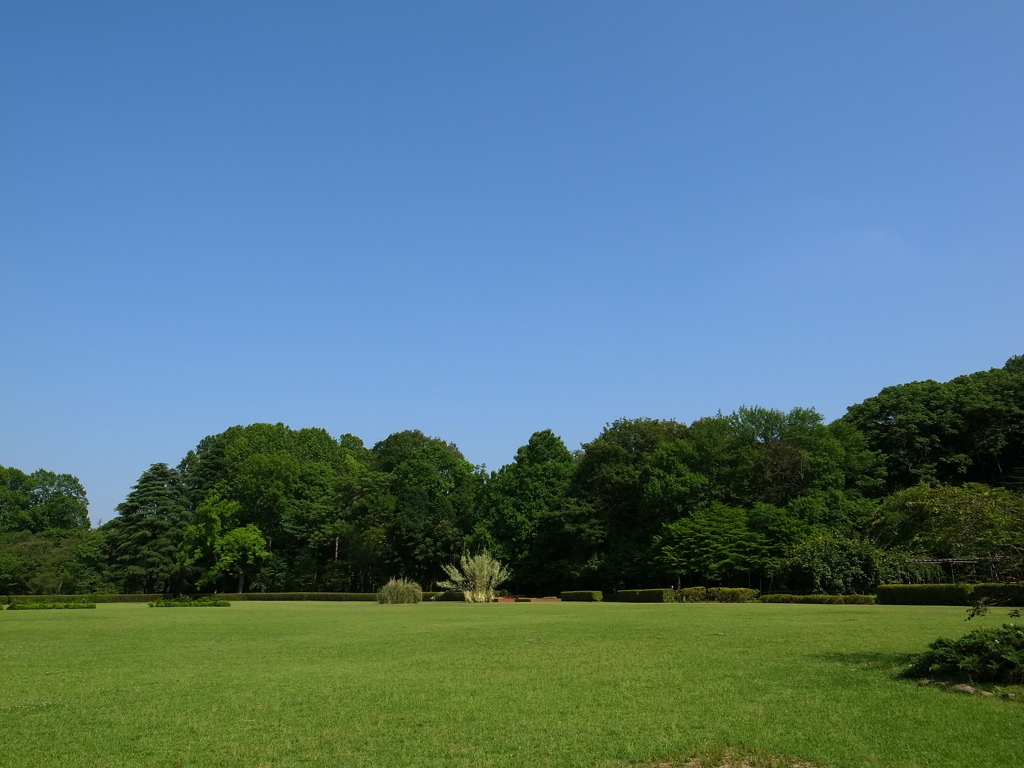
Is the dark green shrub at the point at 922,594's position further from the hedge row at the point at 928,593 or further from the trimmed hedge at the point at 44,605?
the trimmed hedge at the point at 44,605

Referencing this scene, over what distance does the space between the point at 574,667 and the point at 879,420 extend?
5342 cm

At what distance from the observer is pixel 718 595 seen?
136ft

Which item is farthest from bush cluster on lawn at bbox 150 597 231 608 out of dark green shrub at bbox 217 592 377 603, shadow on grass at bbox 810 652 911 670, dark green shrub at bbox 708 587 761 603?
shadow on grass at bbox 810 652 911 670

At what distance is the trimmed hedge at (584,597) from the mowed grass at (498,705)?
1280 inches

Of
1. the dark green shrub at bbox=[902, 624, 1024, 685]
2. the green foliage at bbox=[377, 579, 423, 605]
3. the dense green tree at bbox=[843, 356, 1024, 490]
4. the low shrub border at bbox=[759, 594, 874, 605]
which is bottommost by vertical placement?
the green foliage at bbox=[377, 579, 423, 605]

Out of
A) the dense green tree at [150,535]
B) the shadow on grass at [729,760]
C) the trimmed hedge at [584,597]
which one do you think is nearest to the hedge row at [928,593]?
the trimmed hedge at [584,597]

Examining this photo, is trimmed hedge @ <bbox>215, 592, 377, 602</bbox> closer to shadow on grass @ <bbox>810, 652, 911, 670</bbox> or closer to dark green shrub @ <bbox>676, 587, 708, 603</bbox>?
dark green shrub @ <bbox>676, 587, 708, 603</bbox>

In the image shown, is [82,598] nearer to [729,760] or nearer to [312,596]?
[312,596]

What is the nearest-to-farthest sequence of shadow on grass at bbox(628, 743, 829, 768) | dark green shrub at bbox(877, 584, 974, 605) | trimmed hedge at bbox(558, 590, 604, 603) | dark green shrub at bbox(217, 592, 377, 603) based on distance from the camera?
shadow on grass at bbox(628, 743, 829, 768) → dark green shrub at bbox(877, 584, 974, 605) → trimmed hedge at bbox(558, 590, 604, 603) → dark green shrub at bbox(217, 592, 377, 603)

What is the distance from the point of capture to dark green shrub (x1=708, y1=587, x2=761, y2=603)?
132ft

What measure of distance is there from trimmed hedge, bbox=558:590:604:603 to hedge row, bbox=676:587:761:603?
6709mm

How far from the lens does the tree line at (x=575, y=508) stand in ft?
152

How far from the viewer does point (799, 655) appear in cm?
1228

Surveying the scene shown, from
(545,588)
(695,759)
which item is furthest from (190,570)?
(695,759)
